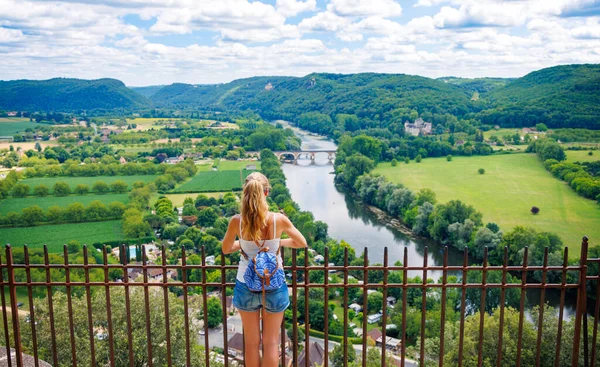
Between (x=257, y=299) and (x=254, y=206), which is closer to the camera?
(x=254, y=206)

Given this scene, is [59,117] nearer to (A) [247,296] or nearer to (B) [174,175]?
(B) [174,175]

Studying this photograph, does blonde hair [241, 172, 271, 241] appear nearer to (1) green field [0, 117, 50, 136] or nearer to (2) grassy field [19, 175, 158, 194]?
(2) grassy field [19, 175, 158, 194]

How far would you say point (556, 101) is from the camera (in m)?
58.1

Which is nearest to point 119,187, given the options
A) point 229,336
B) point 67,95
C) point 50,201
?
point 50,201

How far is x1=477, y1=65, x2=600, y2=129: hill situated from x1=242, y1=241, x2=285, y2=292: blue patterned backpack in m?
54.8

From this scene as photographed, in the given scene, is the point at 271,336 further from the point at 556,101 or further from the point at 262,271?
the point at 556,101

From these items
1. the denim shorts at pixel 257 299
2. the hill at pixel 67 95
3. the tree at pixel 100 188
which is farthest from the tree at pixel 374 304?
the hill at pixel 67 95

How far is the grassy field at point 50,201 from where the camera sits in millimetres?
33531

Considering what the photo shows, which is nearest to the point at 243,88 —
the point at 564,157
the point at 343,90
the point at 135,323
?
the point at 343,90

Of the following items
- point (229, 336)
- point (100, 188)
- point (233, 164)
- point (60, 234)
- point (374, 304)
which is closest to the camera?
point (229, 336)

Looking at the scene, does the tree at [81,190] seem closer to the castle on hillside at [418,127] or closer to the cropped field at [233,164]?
the cropped field at [233,164]

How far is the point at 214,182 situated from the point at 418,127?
1494 inches

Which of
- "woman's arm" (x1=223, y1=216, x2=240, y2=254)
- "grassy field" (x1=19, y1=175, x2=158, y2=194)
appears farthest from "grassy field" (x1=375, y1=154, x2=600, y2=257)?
"woman's arm" (x1=223, y1=216, x2=240, y2=254)

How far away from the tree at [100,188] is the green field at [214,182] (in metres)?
5.16
